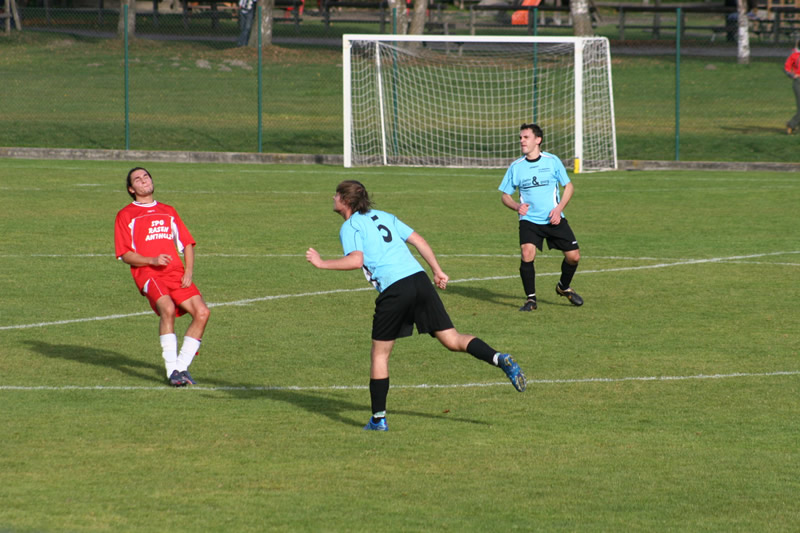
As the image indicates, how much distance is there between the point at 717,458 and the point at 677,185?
17.3 metres

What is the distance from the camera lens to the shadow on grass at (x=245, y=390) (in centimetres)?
842

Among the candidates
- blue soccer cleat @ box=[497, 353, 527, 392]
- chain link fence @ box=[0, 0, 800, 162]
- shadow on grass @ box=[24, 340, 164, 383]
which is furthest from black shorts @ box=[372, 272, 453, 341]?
chain link fence @ box=[0, 0, 800, 162]

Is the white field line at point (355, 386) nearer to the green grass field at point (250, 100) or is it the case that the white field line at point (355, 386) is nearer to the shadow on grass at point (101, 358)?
the shadow on grass at point (101, 358)

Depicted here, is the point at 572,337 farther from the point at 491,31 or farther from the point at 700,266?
the point at 491,31

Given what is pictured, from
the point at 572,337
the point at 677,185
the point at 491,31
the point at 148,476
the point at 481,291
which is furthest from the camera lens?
the point at 491,31

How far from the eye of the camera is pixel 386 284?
8.03 m

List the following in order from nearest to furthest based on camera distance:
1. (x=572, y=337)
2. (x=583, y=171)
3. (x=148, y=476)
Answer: (x=148, y=476) < (x=572, y=337) < (x=583, y=171)

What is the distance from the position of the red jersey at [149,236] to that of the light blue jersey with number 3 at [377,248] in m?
1.85

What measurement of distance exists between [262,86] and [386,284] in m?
30.1

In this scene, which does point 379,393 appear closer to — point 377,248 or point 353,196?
point 377,248

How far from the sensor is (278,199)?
21.8 metres

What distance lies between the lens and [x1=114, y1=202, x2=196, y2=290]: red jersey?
9.40 metres

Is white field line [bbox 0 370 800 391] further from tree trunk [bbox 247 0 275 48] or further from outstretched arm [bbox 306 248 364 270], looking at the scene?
tree trunk [bbox 247 0 275 48]

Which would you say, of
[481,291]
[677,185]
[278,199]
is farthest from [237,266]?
[677,185]
